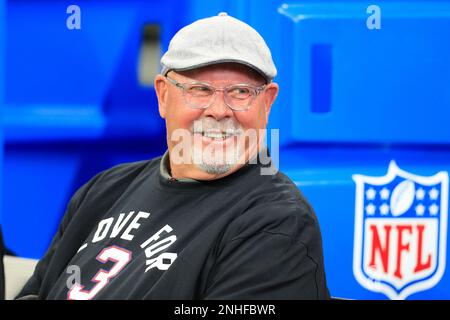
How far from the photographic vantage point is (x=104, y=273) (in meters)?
1.56

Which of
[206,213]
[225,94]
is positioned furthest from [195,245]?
[225,94]

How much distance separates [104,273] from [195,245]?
232 mm

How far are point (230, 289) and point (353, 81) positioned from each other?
0.92 meters

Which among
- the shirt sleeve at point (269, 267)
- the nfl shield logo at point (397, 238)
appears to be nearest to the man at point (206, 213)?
the shirt sleeve at point (269, 267)

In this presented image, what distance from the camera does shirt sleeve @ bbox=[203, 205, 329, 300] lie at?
1.37 m

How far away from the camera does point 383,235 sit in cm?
212

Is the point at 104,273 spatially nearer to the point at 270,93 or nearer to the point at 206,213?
the point at 206,213

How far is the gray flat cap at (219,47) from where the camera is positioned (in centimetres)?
151

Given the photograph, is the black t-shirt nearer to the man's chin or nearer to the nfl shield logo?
the man's chin

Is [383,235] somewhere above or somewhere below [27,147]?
below

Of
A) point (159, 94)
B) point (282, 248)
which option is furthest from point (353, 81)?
point (282, 248)

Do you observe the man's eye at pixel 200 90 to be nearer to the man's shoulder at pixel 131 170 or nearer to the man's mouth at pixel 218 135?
the man's mouth at pixel 218 135

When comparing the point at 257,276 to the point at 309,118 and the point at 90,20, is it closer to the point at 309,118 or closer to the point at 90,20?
the point at 309,118

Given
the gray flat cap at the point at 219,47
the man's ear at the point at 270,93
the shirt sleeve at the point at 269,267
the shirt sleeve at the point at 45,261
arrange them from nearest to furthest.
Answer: the shirt sleeve at the point at 269,267, the gray flat cap at the point at 219,47, the man's ear at the point at 270,93, the shirt sleeve at the point at 45,261
